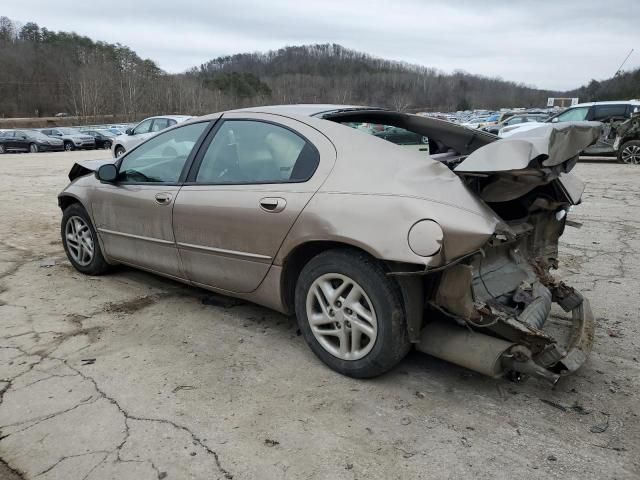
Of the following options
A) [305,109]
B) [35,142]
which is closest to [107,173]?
[305,109]

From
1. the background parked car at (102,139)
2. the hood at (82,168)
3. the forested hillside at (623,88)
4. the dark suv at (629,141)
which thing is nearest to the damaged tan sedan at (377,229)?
the hood at (82,168)

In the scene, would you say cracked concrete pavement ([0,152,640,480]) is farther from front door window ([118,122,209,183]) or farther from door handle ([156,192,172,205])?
front door window ([118,122,209,183])

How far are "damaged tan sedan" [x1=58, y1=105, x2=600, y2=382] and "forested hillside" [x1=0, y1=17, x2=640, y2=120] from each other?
60119mm

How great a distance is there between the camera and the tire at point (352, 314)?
2.62 meters

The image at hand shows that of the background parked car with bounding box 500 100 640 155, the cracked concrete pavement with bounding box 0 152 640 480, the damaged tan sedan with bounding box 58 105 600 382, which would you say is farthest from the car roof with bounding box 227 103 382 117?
the background parked car with bounding box 500 100 640 155

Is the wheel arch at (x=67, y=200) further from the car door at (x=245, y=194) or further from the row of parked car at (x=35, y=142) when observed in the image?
the row of parked car at (x=35, y=142)

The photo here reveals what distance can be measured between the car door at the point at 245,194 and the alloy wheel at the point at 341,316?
0.40 meters

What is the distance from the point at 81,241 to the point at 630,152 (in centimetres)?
1444

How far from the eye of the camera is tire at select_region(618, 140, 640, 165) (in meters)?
13.7

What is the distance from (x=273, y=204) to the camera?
9.86 feet

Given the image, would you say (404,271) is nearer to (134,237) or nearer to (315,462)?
(315,462)

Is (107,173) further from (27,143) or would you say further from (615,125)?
(27,143)

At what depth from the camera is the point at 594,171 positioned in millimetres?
12883

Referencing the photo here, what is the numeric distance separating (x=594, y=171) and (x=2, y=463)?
13910 millimetres
